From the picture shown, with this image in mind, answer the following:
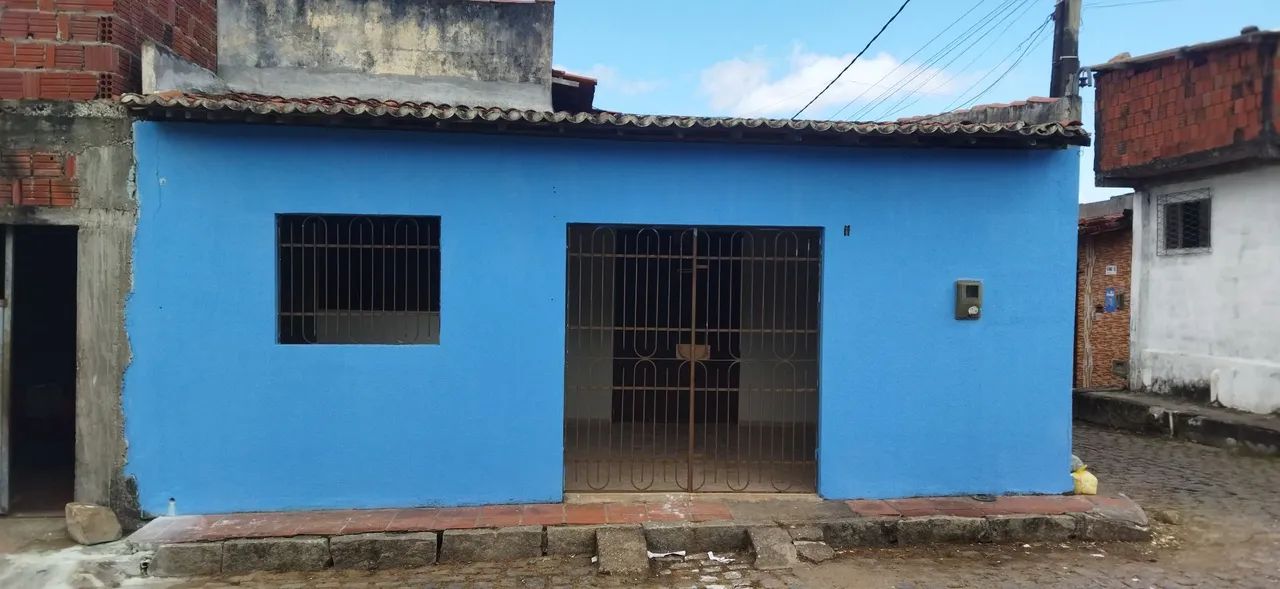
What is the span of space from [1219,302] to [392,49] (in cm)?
1078

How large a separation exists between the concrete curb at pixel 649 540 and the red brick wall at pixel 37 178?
2579mm

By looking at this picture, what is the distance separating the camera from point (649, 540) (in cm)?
497

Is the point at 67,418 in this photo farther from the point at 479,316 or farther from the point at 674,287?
the point at 674,287

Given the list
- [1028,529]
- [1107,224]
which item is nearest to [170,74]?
[1028,529]

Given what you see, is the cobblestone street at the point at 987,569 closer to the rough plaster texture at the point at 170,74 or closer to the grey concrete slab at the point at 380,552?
the grey concrete slab at the point at 380,552

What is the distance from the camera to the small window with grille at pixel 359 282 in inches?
218

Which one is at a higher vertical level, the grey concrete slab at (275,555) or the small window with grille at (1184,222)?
the small window with grille at (1184,222)

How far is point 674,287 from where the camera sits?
8.58 meters

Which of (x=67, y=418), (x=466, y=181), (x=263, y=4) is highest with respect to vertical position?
(x=263, y=4)

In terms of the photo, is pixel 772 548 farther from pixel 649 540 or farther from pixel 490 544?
pixel 490 544

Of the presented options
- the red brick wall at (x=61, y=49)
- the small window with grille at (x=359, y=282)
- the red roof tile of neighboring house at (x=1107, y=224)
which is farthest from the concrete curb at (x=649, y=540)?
the red roof tile of neighboring house at (x=1107, y=224)

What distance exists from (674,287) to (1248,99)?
7.20 metres

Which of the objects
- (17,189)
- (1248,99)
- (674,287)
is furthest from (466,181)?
(1248,99)

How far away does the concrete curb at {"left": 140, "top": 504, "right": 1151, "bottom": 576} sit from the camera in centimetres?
468
